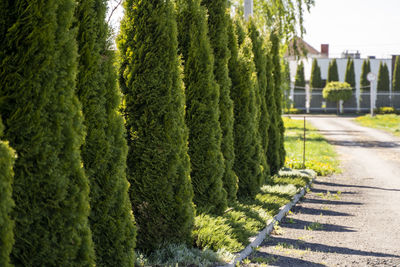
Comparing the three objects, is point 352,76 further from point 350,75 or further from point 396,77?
point 396,77

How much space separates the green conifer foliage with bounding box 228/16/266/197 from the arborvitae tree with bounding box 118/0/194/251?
3.45 m

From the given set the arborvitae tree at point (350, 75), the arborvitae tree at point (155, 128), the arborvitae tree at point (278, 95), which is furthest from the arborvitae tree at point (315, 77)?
the arborvitae tree at point (155, 128)

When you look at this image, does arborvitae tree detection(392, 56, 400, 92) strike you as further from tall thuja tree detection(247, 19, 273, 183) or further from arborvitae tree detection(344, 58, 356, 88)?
tall thuja tree detection(247, 19, 273, 183)

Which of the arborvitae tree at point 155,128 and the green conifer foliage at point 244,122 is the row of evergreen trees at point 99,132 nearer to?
the arborvitae tree at point 155,128

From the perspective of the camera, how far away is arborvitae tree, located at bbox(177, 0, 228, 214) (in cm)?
704

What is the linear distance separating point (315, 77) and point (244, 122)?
5256cm

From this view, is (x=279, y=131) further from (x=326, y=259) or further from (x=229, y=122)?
(x=326, y=259)

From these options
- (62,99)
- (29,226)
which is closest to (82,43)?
(62,99)

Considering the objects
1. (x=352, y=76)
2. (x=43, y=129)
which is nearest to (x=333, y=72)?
(x=352, y=76)

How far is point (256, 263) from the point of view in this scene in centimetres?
561

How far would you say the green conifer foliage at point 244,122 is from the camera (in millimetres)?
9180

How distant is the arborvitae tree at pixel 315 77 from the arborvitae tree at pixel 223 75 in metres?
53.0

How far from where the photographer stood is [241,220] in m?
6.96

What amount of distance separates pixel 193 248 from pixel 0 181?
317 centimetres
